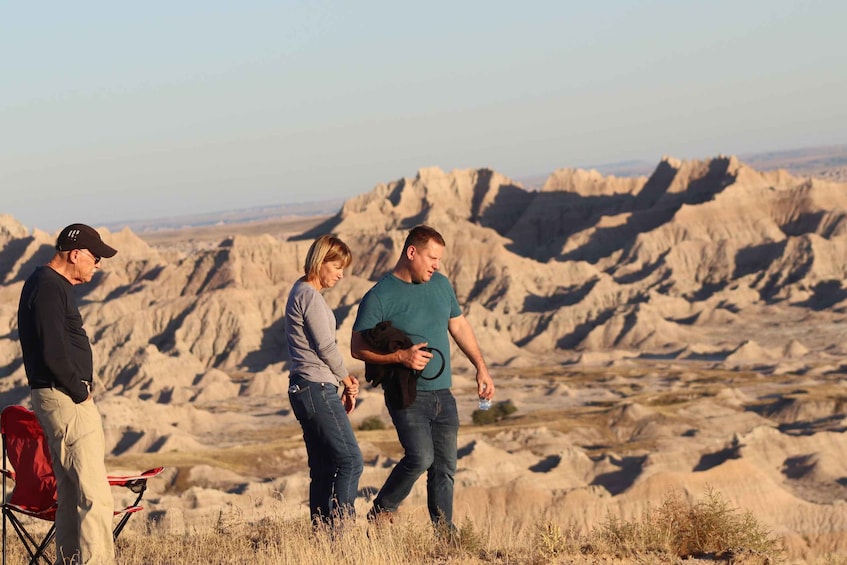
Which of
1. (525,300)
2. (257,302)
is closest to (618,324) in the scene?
(525,300)

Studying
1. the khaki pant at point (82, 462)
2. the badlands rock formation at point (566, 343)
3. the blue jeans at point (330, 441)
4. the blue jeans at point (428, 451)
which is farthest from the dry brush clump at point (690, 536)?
the badlands rock formation at point (566, 343)

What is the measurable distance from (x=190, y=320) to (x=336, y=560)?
364 ft

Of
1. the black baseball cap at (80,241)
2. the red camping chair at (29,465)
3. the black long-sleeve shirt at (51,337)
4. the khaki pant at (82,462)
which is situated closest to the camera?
the black long-sleeve shirt at (51,337)

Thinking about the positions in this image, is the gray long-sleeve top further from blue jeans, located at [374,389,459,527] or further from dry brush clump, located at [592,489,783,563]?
dry brush clump, located at [592,489,783,563]

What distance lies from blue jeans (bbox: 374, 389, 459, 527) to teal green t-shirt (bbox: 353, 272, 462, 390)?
172 millimetres

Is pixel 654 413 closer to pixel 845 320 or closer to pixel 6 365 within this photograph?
pixel 845 320

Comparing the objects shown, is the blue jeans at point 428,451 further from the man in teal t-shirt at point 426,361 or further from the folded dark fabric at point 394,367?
Answer: the folded dark fabric at point 394,367

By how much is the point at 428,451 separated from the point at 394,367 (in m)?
0.72

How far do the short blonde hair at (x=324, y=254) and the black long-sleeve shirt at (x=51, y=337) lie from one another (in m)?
1.82

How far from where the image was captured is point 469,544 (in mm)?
8562

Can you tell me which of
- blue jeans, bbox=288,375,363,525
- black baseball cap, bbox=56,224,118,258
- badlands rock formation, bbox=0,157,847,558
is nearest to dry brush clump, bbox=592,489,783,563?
blue jeans, bbox=288,375,363,525

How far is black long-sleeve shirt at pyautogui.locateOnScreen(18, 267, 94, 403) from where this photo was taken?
25.1 ft

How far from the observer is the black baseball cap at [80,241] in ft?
26.1

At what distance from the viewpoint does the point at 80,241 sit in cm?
801
